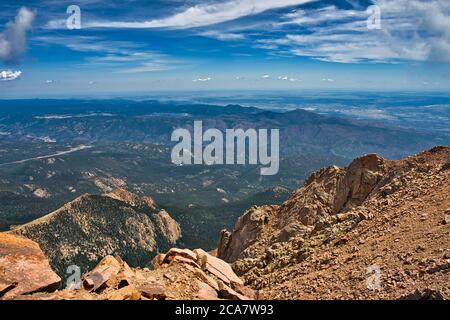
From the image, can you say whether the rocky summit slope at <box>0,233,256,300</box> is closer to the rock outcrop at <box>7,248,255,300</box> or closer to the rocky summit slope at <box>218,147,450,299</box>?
the rock outcrop at <box>7,248,255,300</box>

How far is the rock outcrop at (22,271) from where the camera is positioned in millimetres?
23984

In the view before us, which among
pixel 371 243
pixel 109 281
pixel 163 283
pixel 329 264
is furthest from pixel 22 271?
pixel 371 243

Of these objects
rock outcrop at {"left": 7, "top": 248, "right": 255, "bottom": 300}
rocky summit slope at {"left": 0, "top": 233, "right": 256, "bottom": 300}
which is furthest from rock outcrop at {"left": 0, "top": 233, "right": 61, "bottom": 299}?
rock outcrop at {"left": 7, "top": 248, "right": 255, "bottom": 300}

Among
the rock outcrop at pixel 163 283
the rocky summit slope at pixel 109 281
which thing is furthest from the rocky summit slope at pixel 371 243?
the rocky summit slope at pixel 109 281

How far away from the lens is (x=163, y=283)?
26672 millimetres

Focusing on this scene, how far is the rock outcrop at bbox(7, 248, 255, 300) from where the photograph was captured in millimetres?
23562

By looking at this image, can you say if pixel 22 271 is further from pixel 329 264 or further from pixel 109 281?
pixel 329 264

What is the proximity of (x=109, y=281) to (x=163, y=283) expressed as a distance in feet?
10.3

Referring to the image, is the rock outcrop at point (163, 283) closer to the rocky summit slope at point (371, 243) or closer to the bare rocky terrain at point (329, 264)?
the bare rocky terrain at point (329, 264)

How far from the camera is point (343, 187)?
175 feet

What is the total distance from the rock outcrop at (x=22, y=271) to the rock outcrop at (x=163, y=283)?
45cm

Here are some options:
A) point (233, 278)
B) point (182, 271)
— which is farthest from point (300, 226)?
point (182, 271)
